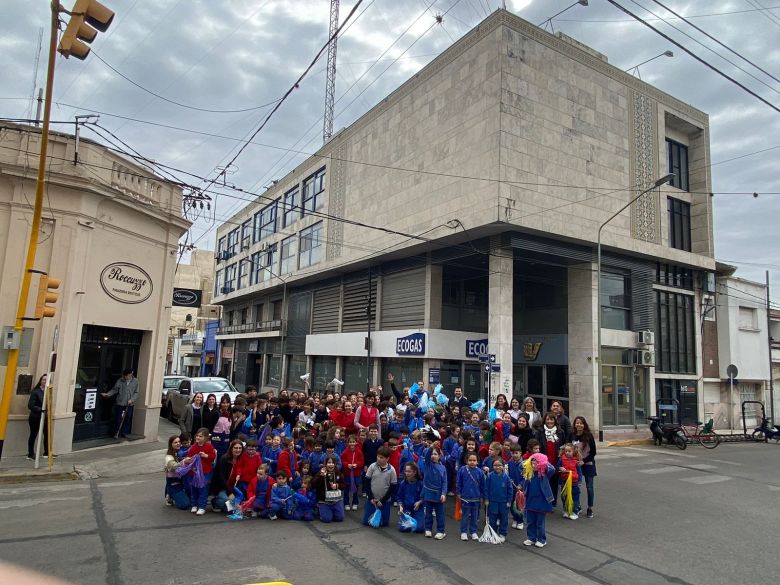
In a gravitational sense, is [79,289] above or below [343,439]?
above

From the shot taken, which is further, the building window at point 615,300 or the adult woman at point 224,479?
the building window at point 615,300

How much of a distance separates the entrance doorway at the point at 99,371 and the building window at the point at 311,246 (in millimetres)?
17022

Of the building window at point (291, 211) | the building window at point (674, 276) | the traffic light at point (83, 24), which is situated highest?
the building window at point (291, 211)

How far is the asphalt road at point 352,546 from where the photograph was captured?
5.75 metres

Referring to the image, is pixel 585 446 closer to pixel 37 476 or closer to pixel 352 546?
pixel 352 546

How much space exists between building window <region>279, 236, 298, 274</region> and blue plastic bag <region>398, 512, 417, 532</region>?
94.1ft

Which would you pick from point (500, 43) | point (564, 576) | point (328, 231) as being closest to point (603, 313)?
point (500, 43)

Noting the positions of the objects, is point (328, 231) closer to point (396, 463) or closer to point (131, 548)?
point (396, 463)

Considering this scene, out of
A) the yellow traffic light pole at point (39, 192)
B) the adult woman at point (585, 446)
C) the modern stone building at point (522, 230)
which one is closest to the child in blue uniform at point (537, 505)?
Answer: the adult woman at point (585, 446)

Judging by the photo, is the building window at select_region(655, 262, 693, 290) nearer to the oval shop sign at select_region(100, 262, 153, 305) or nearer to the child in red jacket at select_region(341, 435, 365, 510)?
the child in red jacket at select_region(341, 435, 365, 510)

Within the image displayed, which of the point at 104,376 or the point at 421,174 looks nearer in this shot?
the point at 104,376

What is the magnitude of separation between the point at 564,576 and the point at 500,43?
1873 cm

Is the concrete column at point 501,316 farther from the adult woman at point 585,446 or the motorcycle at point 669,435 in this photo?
the adult woman at point 585,446

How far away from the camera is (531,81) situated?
2020 cm
